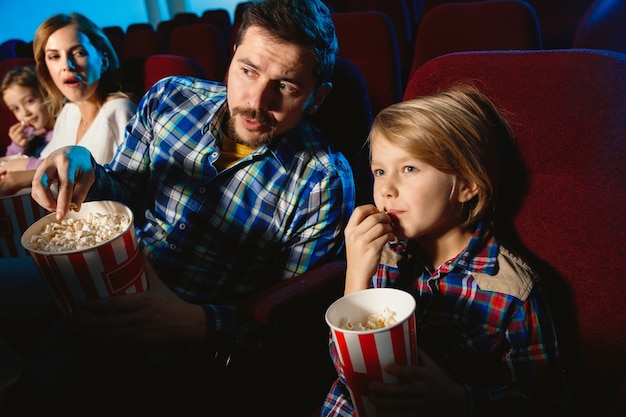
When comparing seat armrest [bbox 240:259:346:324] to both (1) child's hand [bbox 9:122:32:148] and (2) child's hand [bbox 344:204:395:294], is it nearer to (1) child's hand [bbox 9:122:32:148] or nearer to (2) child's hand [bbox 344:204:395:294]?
(2) child's hand [bbox 344:204:395:294]

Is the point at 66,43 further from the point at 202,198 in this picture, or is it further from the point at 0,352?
the point at 0,352

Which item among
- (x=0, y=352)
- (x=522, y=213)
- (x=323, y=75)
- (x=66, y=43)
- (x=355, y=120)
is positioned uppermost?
(x=66, y=43)

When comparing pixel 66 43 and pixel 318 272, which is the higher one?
pixel 66 43

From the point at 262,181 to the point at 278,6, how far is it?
1.28 feet

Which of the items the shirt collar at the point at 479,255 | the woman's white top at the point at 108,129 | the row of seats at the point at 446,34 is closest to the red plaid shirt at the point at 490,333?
the shirt collar at the point at 479,255

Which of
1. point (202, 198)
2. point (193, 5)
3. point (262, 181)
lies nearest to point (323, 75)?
Answer: point (262, 181)

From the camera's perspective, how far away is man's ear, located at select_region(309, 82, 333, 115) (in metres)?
1.11

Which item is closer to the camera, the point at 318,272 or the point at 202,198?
the point at 318,272

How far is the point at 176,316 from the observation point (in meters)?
0.94

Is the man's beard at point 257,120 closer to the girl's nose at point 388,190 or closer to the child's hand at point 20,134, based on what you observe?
the girl's nose at point 388,190

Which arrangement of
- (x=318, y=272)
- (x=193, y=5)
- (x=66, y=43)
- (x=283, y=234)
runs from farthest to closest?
(x=193, y=5) < (x=66, y=43) < (x=283, y=234) < (x=318, y=272)

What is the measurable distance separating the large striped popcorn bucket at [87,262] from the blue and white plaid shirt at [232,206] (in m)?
0.32

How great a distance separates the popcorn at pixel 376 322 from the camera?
65 cm

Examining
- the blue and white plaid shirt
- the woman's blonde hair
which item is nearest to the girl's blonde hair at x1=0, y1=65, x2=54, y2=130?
the woman's blonde hair
